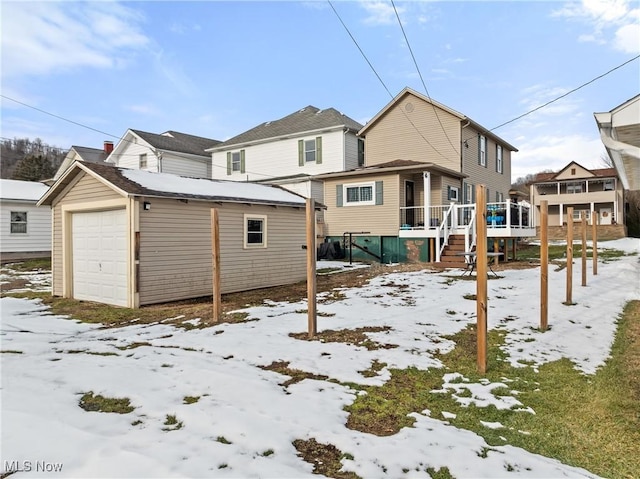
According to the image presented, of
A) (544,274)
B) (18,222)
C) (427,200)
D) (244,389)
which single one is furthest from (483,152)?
(18,222)

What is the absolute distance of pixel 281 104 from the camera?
2584 cm

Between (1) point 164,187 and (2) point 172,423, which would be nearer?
(2) point 172,423

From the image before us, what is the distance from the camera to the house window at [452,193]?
18600 mm

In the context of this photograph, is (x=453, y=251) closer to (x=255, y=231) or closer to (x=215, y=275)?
(x=255, y=231)

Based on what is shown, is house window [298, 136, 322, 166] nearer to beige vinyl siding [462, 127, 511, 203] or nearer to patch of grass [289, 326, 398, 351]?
beige vinyl siding [462, 127, 511, 203]

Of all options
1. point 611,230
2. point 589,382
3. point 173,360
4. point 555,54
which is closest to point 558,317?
point 589,382

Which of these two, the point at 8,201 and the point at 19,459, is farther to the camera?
the point at 8,201

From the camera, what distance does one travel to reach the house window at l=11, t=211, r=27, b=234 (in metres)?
20.3

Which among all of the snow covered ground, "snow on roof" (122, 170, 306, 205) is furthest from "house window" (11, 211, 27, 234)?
the snow covered ground

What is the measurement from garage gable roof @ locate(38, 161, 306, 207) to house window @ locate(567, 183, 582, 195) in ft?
122

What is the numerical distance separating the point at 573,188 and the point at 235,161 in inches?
1336

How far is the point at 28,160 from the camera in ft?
140

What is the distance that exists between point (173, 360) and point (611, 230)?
38363 mm

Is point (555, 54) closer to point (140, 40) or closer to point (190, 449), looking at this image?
point (140, 40)
